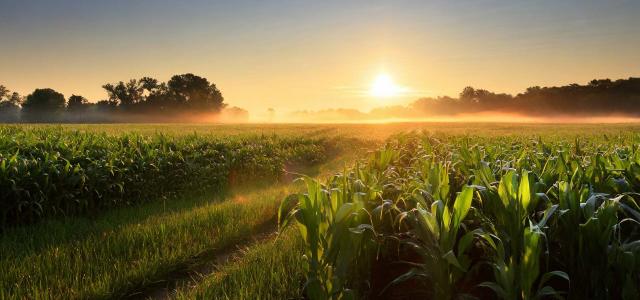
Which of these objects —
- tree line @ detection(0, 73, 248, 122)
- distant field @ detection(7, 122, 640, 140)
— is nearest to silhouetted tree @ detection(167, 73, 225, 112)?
tree line @ detection(0, 73, 248, 122)

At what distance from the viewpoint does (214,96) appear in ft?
330

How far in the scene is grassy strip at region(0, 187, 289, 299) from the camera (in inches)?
204

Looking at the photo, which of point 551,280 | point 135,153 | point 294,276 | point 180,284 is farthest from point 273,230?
point 551,280

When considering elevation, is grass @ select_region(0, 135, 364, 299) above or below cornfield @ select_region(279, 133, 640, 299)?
below

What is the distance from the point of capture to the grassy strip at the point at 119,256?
5184 mm

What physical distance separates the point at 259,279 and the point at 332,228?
6.31 feet

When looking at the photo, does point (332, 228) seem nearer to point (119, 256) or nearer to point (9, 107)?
point (119, 256)

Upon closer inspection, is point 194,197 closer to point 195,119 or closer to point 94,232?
point 94,232

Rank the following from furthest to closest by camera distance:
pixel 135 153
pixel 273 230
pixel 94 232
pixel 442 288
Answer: pixel 135 153 < pixel 273 230 < pixel 94 232 < pixel 442 288

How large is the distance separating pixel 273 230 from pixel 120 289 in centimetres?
367

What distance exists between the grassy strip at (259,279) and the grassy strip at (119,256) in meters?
0.85

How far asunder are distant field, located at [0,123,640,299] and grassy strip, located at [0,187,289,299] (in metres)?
0.03

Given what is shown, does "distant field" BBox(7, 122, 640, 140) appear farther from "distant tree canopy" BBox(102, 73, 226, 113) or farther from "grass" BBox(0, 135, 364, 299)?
"distant tree canopy" BBox(102, 73, 226, 113)

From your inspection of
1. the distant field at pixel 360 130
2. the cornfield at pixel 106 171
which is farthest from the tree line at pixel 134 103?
the cornfield at pixel 106 171
